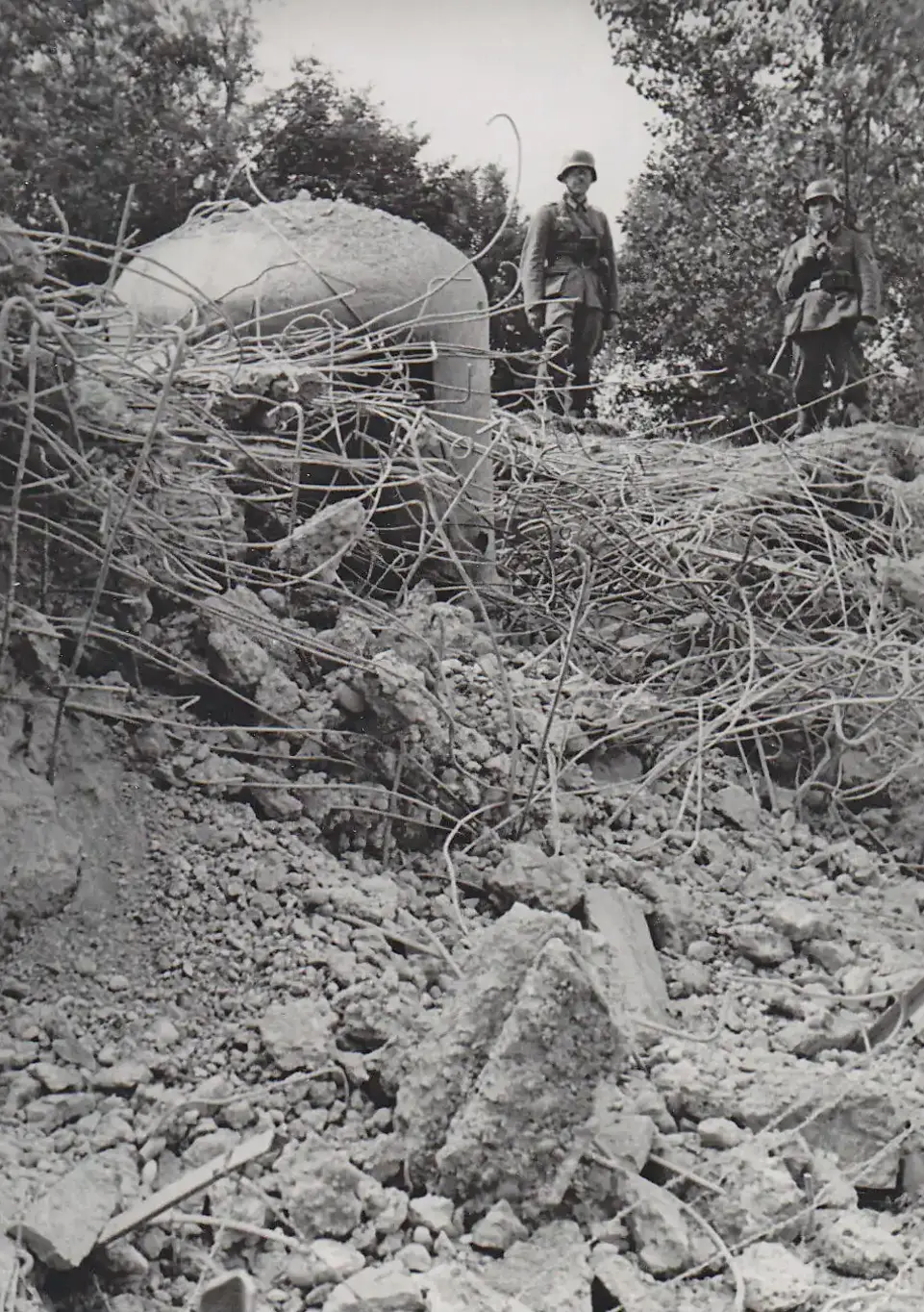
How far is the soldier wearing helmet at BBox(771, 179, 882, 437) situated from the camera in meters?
6.51

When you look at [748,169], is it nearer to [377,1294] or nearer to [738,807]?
[738,807]

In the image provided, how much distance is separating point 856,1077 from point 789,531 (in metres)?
2.84

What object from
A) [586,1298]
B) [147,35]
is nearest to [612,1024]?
[586,1298]

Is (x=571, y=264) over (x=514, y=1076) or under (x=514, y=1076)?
over

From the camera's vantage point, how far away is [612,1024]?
5.60 ft

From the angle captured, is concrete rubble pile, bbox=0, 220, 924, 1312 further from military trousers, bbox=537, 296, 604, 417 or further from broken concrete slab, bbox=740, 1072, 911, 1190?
military trousers, bbox=537, 296, 604, 417

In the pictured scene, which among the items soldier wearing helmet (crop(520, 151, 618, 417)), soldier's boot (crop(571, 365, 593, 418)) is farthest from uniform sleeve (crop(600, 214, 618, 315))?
soldier's boot (crop(571, 365, 593, 418))

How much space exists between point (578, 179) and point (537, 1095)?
18.5 ft

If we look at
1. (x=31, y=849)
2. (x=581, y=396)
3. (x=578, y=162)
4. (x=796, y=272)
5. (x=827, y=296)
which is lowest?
(x=31, y=849)

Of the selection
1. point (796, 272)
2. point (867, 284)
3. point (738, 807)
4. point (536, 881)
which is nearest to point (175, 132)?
point (796, 272)

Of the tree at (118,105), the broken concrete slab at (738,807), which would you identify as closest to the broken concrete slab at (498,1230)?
the broken concrete slab at (738,807)

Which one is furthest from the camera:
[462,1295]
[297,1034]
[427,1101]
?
[297,1034]

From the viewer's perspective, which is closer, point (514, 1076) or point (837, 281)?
point (514, 1076)

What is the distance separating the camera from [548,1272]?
1540 millimetres
